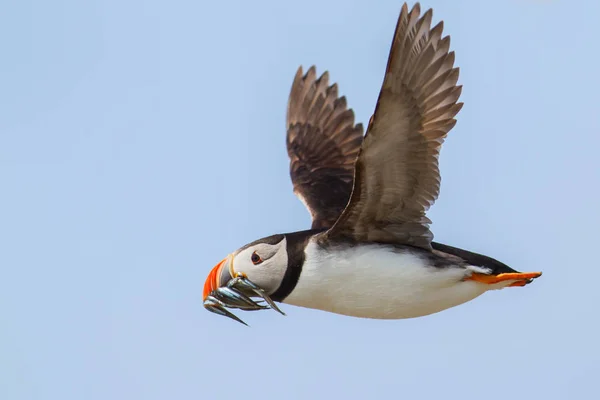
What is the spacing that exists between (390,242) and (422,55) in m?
1.36

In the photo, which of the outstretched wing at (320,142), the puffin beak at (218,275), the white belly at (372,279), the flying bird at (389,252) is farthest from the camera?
the outstretched wing at (320,142)

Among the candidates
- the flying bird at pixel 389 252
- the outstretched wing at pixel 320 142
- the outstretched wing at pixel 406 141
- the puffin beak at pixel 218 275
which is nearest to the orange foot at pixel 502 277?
the flying bird at pixel 389 252

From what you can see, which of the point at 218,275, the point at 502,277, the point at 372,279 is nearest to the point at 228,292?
the point at 218,275

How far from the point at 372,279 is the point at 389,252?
213mm

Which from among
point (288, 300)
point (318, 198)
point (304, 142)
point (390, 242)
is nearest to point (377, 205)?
point (390, 242)

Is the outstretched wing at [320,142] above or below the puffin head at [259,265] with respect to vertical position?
above

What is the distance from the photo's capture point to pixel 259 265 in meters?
8.34

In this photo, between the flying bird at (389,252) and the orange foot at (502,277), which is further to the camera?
the orange foot at (502,277)

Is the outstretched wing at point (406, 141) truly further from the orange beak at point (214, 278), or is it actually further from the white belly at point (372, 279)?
the orange beak at point (214, 278)

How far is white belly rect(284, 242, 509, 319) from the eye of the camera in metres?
8.20

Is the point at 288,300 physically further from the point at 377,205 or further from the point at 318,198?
the point at 318,198

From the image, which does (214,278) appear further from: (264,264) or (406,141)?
(406,141)

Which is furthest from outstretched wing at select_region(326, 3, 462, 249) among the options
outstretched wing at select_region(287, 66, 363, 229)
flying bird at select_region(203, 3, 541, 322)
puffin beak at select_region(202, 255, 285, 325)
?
outstretched wing at select_region(287, 66, 363, 229)

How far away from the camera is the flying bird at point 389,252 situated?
25.4 feet
